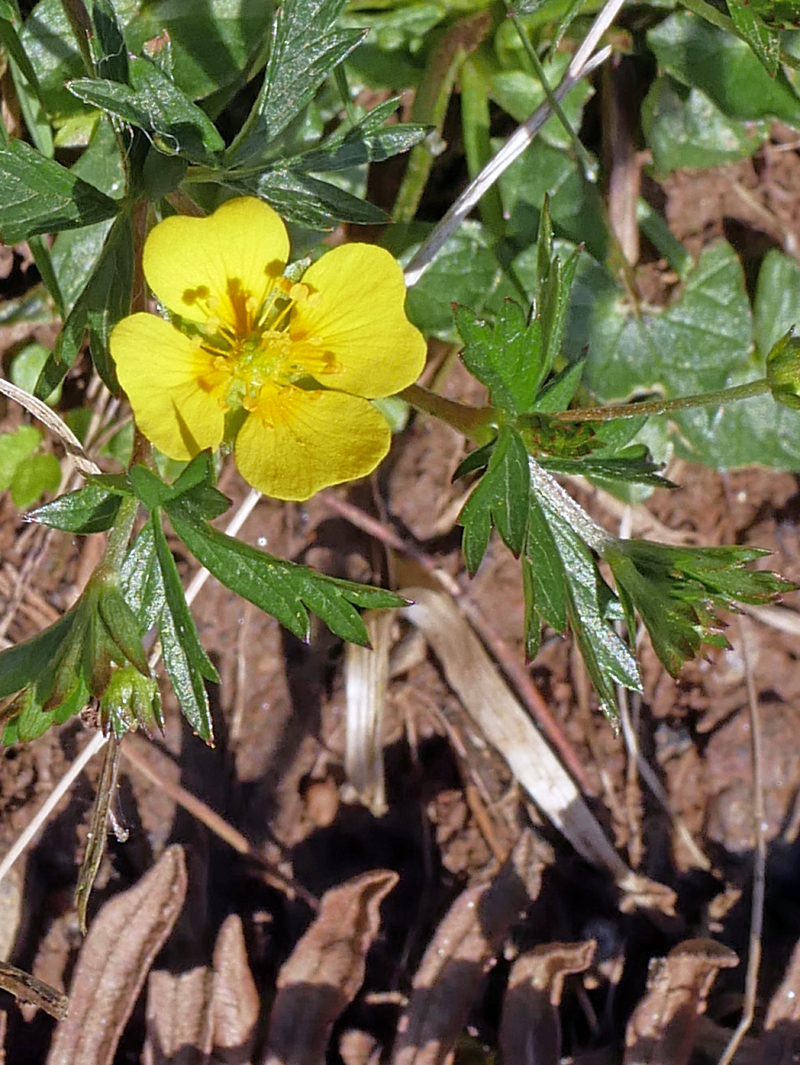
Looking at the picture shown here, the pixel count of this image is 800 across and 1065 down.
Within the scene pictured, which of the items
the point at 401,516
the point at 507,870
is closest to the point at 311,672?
the point at 401,516

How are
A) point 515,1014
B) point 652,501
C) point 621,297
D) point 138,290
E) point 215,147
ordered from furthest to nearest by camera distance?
point 652,501 → point 621,297 → point 515,1014 → point 138,290 → point 215,147

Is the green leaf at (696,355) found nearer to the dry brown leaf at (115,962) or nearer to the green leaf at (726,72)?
the green leaf at (726,72)

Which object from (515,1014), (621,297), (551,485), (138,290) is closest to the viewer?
(138,290)

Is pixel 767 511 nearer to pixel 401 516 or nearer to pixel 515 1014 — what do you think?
pixel 401 516

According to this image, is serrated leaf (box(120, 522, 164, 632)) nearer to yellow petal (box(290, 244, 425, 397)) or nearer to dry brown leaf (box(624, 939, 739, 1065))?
yellow petal (box(290, 244, 425, 397))

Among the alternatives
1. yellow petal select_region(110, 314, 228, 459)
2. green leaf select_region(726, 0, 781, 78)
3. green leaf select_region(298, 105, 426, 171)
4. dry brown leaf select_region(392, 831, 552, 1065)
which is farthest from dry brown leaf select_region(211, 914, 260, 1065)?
green leaf select_region(726, 0, 781, 78)

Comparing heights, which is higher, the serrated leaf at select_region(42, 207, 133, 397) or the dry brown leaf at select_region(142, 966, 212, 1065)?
the serrated leaf at select_region(42, 207, 133, 397)

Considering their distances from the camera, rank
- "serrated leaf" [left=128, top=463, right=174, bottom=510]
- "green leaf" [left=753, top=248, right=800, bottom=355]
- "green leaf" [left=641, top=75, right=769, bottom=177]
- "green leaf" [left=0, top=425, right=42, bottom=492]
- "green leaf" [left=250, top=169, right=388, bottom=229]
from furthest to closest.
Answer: "green leaf" [left=753, top=248, right=800, bottom=355] → "green leaf" [left=641, top=75, right=769, bottom=177] → "green leaf" [left=0, top=425, right=42, bottom=492] → "green leaf" [left=250, top=169, right=388, bottom=229] → "serrated leaf" [left=128, top=463, right=174, bottom=510]
